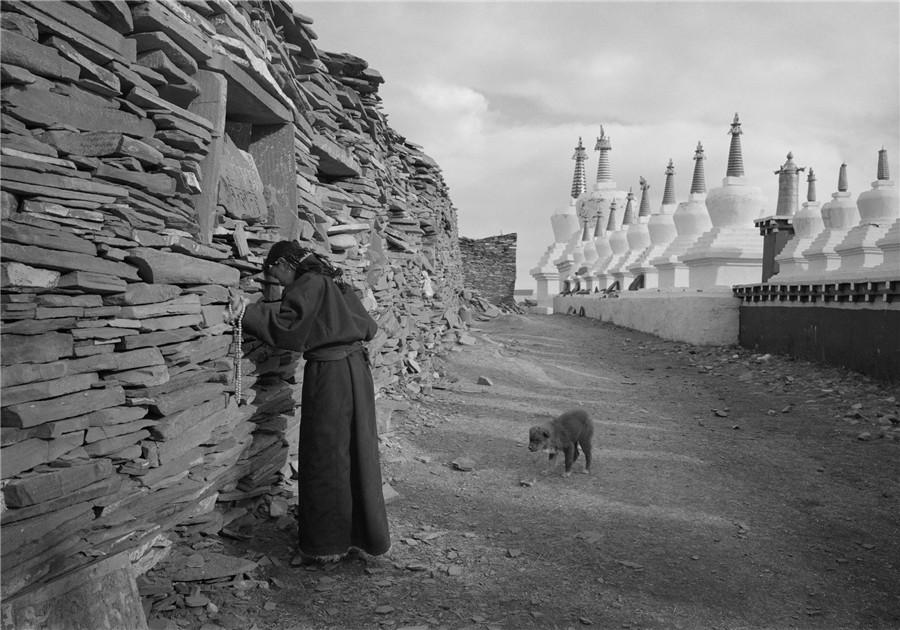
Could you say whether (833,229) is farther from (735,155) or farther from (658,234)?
(658,234)

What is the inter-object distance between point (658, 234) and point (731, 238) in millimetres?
7062

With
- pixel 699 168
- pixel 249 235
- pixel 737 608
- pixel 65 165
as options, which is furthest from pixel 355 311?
pixel 699 168

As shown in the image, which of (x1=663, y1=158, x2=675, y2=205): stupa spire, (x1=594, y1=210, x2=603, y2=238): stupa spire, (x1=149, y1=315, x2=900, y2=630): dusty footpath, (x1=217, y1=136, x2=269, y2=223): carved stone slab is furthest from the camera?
(x1=594, y1=210, x2=603, y2=238): stupa spire

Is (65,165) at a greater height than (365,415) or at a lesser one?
greater

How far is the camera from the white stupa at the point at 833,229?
43.1 ft

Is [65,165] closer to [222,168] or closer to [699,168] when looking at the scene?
[222,168]

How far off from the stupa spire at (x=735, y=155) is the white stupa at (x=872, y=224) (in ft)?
12.8

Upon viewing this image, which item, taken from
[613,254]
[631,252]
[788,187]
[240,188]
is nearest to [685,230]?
[788,187]

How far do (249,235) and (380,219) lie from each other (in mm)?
4259

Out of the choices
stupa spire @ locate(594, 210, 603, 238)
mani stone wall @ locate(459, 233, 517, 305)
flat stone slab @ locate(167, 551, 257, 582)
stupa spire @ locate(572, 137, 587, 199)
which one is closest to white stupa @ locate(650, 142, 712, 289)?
mani stone wall @ locate(459, 233, 517, 305)

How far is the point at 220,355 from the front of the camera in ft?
12.3

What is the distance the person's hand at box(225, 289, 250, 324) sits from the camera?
3814 millimetres

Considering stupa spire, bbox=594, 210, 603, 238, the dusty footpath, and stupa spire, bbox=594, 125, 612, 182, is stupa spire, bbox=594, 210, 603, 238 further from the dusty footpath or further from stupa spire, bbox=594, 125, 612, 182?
the dusty footpath

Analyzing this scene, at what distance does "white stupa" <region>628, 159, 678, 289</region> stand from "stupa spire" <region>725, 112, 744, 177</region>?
140 inches
